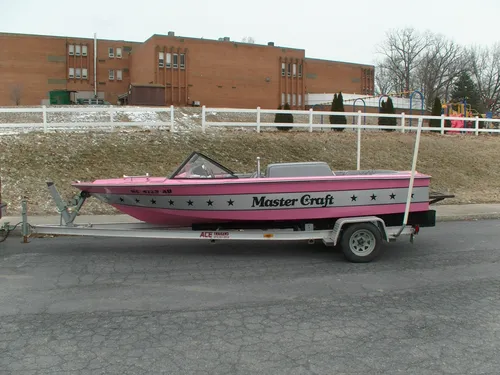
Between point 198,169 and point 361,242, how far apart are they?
266 centimetres

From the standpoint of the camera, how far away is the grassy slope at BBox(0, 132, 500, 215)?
41.4 feet

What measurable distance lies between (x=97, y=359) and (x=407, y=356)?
2508mm

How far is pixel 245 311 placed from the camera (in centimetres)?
482

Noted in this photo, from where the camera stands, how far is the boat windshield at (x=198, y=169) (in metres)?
Answer: 7.00

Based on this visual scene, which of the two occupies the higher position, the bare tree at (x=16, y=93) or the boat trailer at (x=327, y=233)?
the bare tree at (x=16, y=93)

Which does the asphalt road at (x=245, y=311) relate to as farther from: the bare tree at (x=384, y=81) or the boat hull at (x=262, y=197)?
the bare tree at (x=384, y=81)

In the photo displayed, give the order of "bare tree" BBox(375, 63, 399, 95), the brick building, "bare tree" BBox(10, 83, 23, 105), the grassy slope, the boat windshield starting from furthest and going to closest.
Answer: "bare tree" BBox(375, 63, 399, 95) < "bare tree" BBox(10, 83, 23, 105) < the brick building < the grassy slope < the boat windshield

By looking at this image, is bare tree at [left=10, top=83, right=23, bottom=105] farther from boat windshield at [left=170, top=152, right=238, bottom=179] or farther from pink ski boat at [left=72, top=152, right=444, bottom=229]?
boat windshield at [left=170, top=152, right=238, bottom=179]

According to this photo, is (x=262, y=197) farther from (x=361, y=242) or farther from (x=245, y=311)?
(x=245, y=311)

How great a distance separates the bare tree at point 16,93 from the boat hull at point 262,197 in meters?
50.1

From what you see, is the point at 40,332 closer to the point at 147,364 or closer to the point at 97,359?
the point at 97,359

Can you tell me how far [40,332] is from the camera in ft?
14.0

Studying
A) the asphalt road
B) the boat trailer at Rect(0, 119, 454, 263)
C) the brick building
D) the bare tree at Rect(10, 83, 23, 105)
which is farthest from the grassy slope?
the bare tree at Rect(10, 83, 23, 105)

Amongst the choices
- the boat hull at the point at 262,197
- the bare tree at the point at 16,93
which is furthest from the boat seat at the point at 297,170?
the bare tree at the point at 16,93
